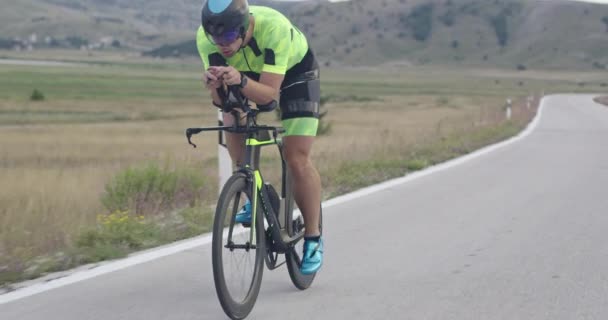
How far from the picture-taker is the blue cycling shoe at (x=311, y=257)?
234 inches

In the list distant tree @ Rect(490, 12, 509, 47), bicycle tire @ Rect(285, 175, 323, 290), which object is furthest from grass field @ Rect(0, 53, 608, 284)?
distant tree @ Rect(490, 12, 509, 47)

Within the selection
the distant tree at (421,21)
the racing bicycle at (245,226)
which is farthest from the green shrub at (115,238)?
the distant tree at (421,21)

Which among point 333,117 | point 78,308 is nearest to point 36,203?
point 78,308

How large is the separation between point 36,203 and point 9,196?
1.00 metres

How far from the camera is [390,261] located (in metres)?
7.08

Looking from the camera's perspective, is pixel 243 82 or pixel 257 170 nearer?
pixel 243 82

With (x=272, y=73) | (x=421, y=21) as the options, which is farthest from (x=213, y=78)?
(x=421, y=21)

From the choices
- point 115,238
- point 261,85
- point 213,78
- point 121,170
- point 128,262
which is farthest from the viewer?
point 121,170

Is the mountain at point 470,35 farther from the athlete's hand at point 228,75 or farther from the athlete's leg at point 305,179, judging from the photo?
the athlete's hand at point 228,75

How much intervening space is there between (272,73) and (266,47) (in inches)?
6.2

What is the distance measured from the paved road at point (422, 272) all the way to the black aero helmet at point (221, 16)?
5.08 feet

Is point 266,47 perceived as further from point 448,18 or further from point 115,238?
point 448,18

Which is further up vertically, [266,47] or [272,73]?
[266,47]

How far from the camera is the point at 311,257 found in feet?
19.6
